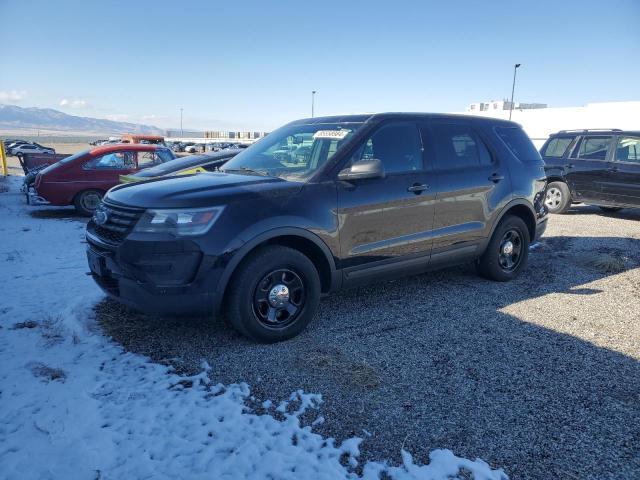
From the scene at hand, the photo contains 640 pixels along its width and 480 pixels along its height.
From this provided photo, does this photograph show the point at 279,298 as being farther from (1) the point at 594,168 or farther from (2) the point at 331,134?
(1) the point at 594,168

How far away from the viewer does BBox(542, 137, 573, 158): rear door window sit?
10.8 metres

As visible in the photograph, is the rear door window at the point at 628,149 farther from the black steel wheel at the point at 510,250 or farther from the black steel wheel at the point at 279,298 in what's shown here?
the black steel wheel at the point at 279,298

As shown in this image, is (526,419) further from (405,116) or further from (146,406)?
(405,116)

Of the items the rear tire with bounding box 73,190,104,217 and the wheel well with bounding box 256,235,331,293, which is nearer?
the wheel well with bounding box 256,235,331,293

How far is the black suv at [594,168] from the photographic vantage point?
9594mm

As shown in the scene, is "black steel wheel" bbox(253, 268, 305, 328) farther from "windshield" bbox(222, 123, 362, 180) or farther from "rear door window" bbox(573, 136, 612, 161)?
"rear door window" bbox(573, 136, 612, 161)

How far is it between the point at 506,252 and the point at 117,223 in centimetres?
430

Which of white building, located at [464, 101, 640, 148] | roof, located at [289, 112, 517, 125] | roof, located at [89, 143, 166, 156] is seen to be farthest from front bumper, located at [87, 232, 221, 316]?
white building, located at [464, 101, 640, 148]

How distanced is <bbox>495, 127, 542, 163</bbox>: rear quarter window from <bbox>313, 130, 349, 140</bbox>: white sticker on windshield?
2177 millimetres

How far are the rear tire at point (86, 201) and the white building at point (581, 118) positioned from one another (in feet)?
99.2

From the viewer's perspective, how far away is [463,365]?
11.4 feet

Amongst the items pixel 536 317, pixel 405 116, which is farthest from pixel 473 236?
pixel 405 116

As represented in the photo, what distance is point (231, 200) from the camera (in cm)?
344

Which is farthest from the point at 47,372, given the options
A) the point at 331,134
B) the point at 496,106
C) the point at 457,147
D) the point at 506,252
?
the point at 496,106
